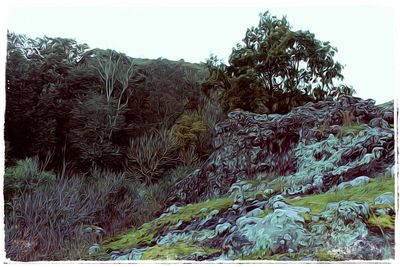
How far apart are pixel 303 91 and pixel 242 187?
0.97 meters

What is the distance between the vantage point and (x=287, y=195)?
4.23 metres

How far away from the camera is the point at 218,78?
14.8 feet

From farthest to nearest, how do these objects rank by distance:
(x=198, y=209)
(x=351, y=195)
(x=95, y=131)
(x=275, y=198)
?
1. (x=95, y=131)
2. (x=198, y=209)
3. (x=275, y=198)
4. (x=351, y=195)

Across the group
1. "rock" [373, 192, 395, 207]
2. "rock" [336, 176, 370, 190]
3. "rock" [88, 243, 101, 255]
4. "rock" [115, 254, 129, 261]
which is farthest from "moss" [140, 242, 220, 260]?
"rock" [373, 192, 395, 207]

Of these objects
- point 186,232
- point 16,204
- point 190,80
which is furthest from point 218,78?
point 16,204

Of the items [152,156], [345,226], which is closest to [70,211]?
[152,156]

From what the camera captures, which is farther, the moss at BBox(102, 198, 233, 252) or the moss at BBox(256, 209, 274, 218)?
the moss at BBox(102, 198, 233, 252)

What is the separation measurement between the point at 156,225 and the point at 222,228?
56 centimetres

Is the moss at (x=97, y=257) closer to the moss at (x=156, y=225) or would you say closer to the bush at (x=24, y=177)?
the moss at (x=156, y=225)

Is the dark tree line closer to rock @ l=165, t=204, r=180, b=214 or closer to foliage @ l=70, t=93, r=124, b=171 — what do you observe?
foliage @ l=70, t=93, r=124, b=171

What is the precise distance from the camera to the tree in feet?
14.6

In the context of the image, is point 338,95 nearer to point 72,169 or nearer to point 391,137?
point 391,137

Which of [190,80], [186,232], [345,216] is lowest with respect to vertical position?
[186,232]

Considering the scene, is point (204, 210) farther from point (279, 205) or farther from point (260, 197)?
point (279, 205)
